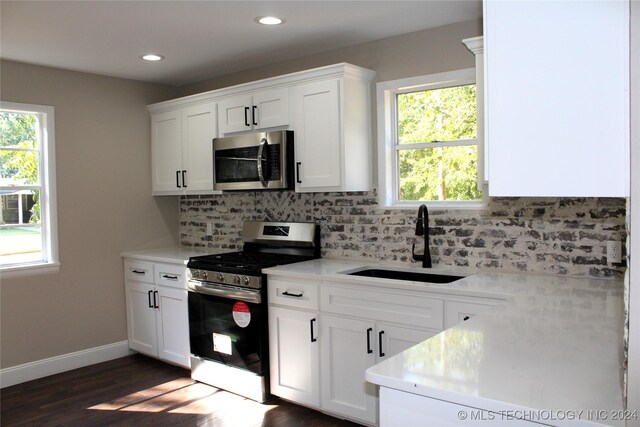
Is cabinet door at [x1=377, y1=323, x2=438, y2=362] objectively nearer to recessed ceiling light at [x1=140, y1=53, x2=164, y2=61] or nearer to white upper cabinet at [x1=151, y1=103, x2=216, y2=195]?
white upper cabinet at [x1=151, y1=103, x2=216, y2=195]

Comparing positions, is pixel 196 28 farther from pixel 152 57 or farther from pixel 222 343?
pixel 222 343

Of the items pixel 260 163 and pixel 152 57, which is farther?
pixel 152 57

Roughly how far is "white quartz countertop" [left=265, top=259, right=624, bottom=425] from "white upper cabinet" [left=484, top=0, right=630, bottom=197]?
46cm

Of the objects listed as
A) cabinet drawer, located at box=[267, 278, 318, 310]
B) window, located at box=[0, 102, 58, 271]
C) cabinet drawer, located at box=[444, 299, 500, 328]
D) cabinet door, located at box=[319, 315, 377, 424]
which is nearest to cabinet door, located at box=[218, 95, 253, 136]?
cabinet drawer, located at box=[267, 278, 318, 310]

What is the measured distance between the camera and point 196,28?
10.5 ft

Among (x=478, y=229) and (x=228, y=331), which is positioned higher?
(x=478, y=229)

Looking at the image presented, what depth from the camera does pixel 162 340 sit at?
4184 mm

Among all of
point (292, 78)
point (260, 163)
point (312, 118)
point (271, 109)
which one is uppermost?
point (292, 78)

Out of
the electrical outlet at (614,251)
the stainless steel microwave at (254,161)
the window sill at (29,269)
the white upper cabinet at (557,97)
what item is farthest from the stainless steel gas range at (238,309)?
the white upper cabinet at (557,97)

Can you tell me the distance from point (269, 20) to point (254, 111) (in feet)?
2.89

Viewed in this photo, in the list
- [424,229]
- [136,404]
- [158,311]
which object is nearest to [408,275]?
[424,229]

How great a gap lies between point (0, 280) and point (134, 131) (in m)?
1.63

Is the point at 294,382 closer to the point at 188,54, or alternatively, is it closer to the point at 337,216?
the point at 337,216

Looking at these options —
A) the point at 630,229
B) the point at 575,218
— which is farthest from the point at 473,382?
the point at 575,218
